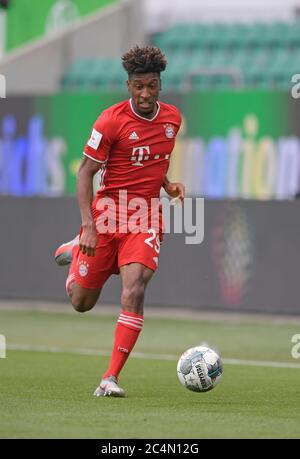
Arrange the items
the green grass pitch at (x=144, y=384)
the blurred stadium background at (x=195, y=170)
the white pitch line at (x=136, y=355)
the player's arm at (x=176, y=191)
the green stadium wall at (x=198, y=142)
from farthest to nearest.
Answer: the green stadium wall at (x=198, y=142) < the blurred stadium background at (x=195, y=170) < the white pitch line at (x=136, y=355) < the player's arm at (x=176, y=191) < the green grass pitch at (x=144, y=384)

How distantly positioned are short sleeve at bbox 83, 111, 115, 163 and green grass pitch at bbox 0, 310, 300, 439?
1819 millimetres

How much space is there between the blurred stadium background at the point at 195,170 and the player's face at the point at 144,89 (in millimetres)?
4253

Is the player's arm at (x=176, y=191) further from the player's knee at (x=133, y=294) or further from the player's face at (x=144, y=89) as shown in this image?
the player's knee at (x=133, y=294)

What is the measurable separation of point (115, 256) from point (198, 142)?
973 centimetres

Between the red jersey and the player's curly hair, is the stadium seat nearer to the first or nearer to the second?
the red jersey

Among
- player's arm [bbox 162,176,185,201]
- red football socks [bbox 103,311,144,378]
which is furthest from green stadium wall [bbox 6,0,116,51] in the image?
red football socks [bbox 103,311,144,378]

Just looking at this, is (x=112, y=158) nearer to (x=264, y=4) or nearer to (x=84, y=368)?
(x=84, y=368)

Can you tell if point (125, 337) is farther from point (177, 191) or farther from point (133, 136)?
point (133, 136)

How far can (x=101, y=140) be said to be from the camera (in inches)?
383

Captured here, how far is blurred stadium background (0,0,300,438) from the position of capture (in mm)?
17703

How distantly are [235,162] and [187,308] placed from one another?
2.33 meters

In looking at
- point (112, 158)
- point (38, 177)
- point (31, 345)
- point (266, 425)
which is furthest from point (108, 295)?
point (266, 425)

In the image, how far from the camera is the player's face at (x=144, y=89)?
379 inches

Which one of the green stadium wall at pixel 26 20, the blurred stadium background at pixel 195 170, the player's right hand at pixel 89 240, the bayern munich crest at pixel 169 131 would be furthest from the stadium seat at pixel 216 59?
the player's right hand at pixel 89 240
